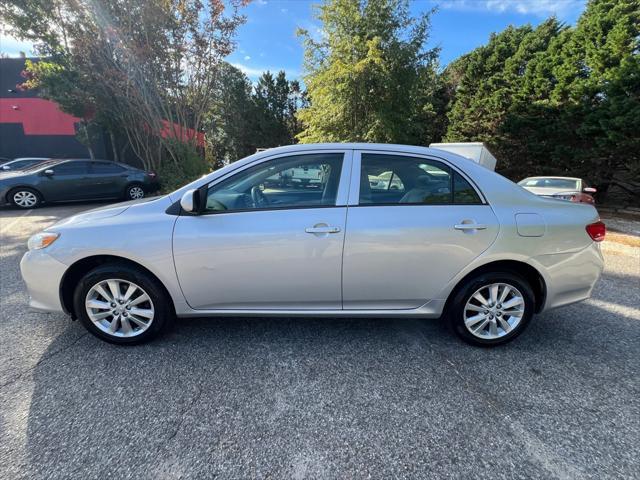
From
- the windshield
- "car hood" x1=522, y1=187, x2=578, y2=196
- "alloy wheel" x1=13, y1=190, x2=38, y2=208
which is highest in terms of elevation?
the windshield

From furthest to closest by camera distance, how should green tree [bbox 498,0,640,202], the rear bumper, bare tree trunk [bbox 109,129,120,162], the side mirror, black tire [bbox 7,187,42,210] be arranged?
bare tree trunk [bbox 109,129,120,162]
green tree [bbox 498,0,640,202]
black tire [bbox 7,187,42,210]
the rear bumper
the side mirror

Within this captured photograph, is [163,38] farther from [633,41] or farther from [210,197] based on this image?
[633,41]

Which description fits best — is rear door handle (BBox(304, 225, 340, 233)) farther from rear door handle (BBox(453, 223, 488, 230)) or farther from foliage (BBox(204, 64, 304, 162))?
foliage (BBox(204, 64, 304, 162))

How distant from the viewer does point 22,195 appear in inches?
335

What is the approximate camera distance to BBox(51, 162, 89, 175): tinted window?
28.9 ft

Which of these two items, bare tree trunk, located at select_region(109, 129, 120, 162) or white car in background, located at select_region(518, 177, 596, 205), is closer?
white car in background, located at select_region(518, 177, 596, 205)

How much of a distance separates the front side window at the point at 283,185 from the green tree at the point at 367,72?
40.0 feet

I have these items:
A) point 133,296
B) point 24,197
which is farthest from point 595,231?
point 24,197

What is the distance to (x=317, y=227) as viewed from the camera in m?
2.42

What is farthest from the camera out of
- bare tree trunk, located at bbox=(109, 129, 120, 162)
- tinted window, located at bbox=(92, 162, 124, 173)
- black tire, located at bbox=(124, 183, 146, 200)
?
bare tree trunk, located at bbox=(109, 129, 120, 162)

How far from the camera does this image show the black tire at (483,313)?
2.61 m

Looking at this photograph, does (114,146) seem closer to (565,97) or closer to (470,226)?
(470,226)

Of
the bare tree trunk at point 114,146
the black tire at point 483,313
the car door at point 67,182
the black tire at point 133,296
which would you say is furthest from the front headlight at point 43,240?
the bare tree trunk at point 114,146

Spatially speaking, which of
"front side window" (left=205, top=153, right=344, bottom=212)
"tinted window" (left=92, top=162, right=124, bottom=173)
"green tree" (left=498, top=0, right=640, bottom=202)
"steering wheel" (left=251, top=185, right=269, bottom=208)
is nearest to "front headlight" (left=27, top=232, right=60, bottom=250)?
"front side window" (left=205, top=153, right=344, bottom=212)
